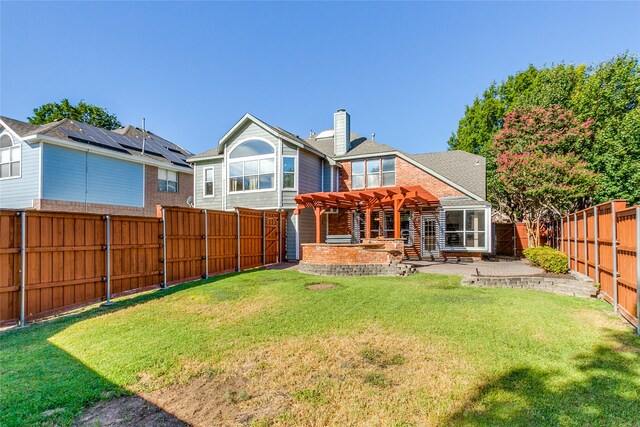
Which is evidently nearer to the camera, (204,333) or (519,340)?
(519,340)

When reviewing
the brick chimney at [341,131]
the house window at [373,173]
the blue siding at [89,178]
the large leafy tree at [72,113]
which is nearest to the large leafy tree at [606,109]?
the house window at [373,173]

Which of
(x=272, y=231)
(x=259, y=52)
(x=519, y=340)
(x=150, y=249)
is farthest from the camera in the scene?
(x=259, y=52)

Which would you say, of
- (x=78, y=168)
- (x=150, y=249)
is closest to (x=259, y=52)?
(x=78, y=168)

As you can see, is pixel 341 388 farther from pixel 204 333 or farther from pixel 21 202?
pixel 21 202

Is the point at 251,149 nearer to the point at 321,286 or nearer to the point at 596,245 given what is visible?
the point at 321,286

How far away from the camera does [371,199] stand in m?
14.3

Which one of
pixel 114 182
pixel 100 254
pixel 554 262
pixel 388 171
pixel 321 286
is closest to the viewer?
pixel 100 254

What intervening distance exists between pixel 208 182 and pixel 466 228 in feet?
45.5

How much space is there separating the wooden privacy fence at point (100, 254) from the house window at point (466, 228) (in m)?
10.3

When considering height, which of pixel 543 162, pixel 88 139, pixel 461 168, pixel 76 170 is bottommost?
pixel 76 170

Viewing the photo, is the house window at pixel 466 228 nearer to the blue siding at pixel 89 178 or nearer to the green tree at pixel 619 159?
the green tree at pixel 619 159

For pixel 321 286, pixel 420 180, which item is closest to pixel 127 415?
pixel 321 286

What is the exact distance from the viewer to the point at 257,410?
10.3ft

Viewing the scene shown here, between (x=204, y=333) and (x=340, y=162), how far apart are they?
14426mm
